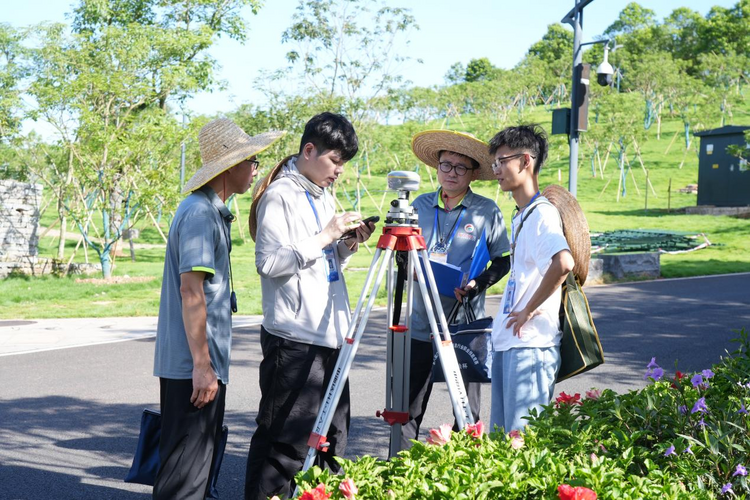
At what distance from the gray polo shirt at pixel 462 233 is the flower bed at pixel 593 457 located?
A: 135 centimetres

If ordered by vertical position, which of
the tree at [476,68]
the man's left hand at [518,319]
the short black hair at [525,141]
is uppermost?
the tree at [476,68]

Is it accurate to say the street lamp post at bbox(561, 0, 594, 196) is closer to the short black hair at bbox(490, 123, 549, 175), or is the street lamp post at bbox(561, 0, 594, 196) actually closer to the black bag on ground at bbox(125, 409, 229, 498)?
the short black hair at bbox(490, 123, 549, 175)

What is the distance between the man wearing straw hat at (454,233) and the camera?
3922 mm

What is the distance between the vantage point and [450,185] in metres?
4.05

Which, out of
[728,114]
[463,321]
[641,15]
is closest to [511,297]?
[463,321]

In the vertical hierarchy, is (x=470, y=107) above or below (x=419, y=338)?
above

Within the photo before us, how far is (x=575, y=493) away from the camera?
1.70 m

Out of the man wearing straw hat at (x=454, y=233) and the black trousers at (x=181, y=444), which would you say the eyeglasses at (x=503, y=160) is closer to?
the man wearing straw hat at (x=454, y=233)

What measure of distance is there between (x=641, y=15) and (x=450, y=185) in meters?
109

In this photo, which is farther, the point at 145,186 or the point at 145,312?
the point at 145,186

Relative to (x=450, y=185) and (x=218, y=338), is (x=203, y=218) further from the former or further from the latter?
(x=450, y=185)

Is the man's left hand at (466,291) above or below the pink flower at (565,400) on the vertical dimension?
above

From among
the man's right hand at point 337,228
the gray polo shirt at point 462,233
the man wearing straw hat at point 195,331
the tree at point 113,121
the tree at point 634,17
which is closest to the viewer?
the man wearing straw hat at point 195,331

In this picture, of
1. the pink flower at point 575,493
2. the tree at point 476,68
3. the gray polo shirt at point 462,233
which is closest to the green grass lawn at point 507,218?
the gray polo shirt at point 462,233
